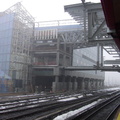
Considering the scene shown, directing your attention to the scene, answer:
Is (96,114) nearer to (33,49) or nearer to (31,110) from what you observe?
(31,110)

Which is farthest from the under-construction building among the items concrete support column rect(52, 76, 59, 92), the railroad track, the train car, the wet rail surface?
the train car

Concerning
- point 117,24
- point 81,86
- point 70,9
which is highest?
point 70,9

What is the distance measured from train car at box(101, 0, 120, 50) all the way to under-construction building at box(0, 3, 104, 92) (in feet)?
97.4

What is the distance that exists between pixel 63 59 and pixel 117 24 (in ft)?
129

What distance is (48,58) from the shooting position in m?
49.2

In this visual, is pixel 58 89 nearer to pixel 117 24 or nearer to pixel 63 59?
pixel 63 59

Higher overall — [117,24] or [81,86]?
[117,24]

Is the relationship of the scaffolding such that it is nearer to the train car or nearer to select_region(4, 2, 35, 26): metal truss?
select_region(4, 2, 35, 26): metal truss

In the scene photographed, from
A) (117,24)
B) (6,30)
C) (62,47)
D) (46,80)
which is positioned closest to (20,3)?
(6,30)

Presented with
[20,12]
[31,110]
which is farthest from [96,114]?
[20,12]

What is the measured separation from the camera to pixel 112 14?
496 cm

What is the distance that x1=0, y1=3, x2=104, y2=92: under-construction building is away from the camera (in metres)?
37.0

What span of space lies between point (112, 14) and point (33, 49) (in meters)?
39.1

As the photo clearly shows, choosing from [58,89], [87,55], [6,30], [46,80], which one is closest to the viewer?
[6,30]
